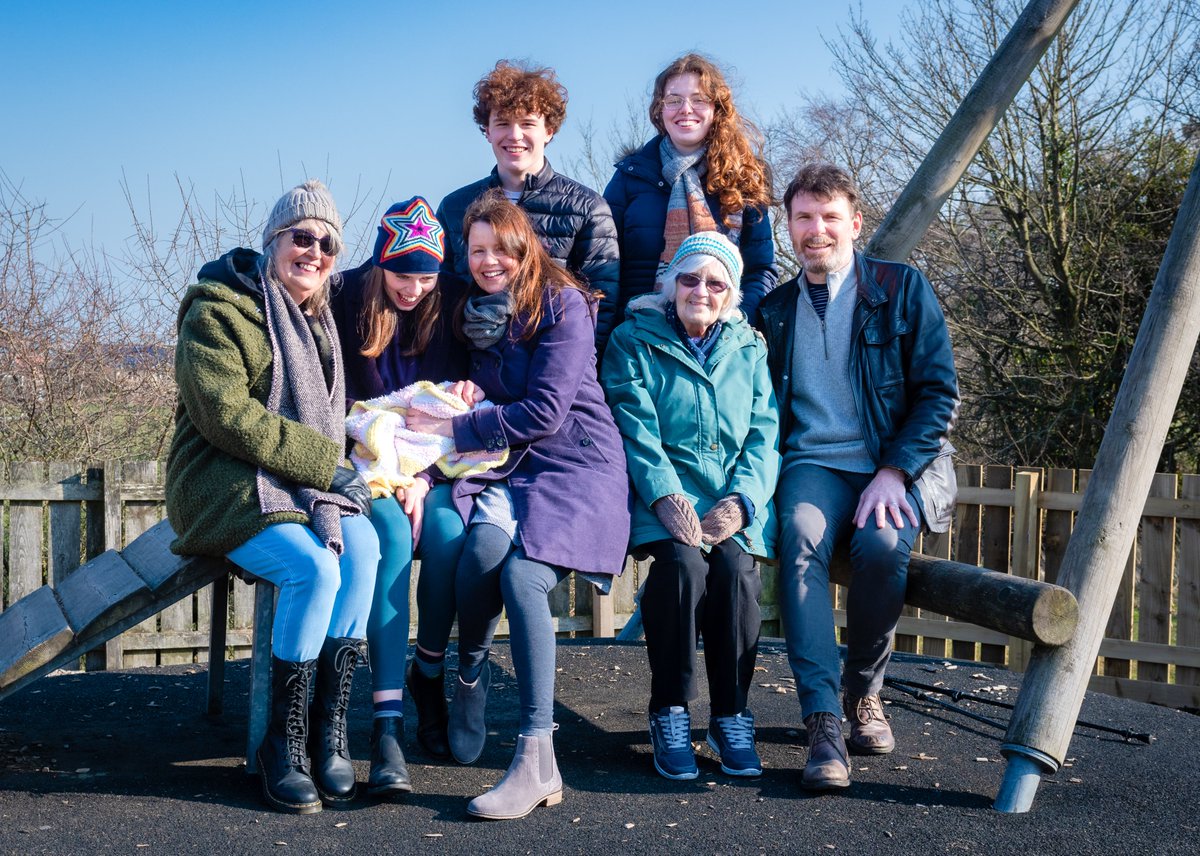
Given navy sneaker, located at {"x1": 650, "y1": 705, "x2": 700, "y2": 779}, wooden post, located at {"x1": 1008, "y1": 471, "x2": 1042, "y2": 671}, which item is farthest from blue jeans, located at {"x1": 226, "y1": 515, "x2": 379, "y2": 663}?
wooden post, located at {"x1": 1008, "y1": 471, "x2": 1042, "y2": 671}

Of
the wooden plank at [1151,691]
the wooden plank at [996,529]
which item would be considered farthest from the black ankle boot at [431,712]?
the wooden plank at [996,529]

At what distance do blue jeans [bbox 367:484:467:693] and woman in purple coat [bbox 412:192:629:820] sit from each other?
0.06m

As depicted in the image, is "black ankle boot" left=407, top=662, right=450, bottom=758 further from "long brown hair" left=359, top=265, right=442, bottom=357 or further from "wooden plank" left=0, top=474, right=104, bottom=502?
"wooden plank" left=0, top=474, right=104, bottom=502

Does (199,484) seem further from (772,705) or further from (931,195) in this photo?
(931,195)

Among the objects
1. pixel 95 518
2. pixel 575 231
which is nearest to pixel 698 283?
pixel 575 231

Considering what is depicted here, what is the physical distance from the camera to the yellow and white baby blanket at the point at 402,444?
137 inches

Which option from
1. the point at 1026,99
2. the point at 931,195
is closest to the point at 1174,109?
the point at 1026,99

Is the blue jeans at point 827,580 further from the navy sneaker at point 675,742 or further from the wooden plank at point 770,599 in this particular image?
the wooden plank at point 770,599

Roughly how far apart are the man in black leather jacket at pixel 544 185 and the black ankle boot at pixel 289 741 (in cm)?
165

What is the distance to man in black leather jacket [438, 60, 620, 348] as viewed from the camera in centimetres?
415

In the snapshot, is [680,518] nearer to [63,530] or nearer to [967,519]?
[967,519]

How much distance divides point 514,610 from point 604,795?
0.65 m

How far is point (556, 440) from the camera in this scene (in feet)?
11.9

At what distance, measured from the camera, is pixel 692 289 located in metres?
3.73
